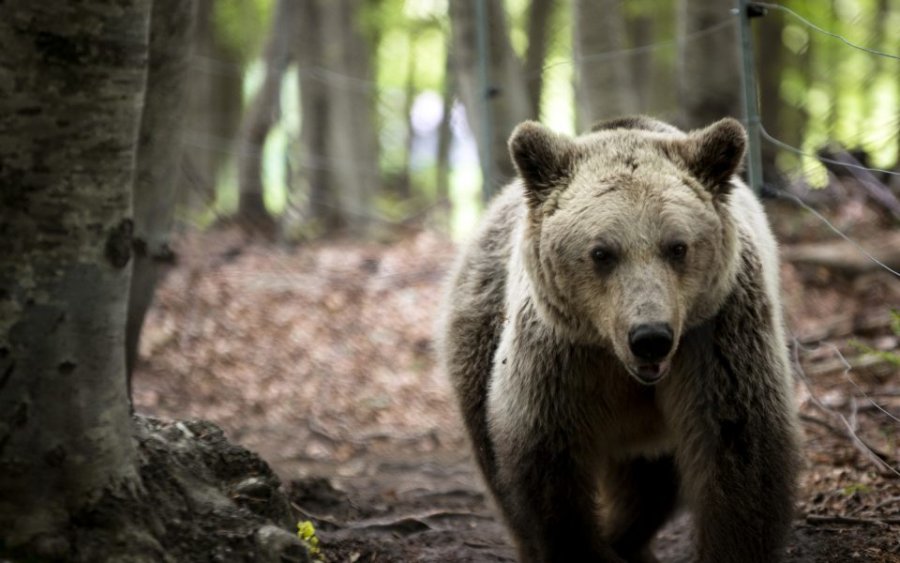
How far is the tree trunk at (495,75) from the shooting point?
29.3 ft

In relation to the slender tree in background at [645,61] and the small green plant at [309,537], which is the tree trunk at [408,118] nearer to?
the slender tree in background at [645,61]

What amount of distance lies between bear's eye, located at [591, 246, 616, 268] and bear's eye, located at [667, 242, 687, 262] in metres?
0.20

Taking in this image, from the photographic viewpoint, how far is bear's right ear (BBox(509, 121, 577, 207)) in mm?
4031

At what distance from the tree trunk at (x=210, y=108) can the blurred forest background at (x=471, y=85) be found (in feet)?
0.25

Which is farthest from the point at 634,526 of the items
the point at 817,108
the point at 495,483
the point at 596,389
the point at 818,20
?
the point at 817,108

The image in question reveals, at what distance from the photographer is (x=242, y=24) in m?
22.2

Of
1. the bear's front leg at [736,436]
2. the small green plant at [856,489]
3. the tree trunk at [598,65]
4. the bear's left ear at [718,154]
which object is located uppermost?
the tree trunk at [598,65]

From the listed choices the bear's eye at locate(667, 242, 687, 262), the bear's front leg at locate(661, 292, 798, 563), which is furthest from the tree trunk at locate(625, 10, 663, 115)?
the bear's eye at locate(667, 242, 687, 262)

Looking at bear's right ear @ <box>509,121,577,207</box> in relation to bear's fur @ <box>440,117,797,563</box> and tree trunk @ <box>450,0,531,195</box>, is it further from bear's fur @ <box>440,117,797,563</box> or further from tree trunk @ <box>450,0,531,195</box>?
tree trunk @ <box>450,0,531,195</box>

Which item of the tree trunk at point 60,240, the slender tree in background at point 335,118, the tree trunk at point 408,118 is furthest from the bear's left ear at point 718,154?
the tree trunk at point 408,118

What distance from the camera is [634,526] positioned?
502 cm

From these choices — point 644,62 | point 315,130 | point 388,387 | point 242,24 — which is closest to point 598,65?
point 388,387

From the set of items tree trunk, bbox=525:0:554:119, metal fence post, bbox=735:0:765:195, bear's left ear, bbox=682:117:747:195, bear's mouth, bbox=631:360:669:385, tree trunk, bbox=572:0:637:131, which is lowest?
bear's mouth, bbox=631:360:669:385

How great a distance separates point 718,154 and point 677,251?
53cm
